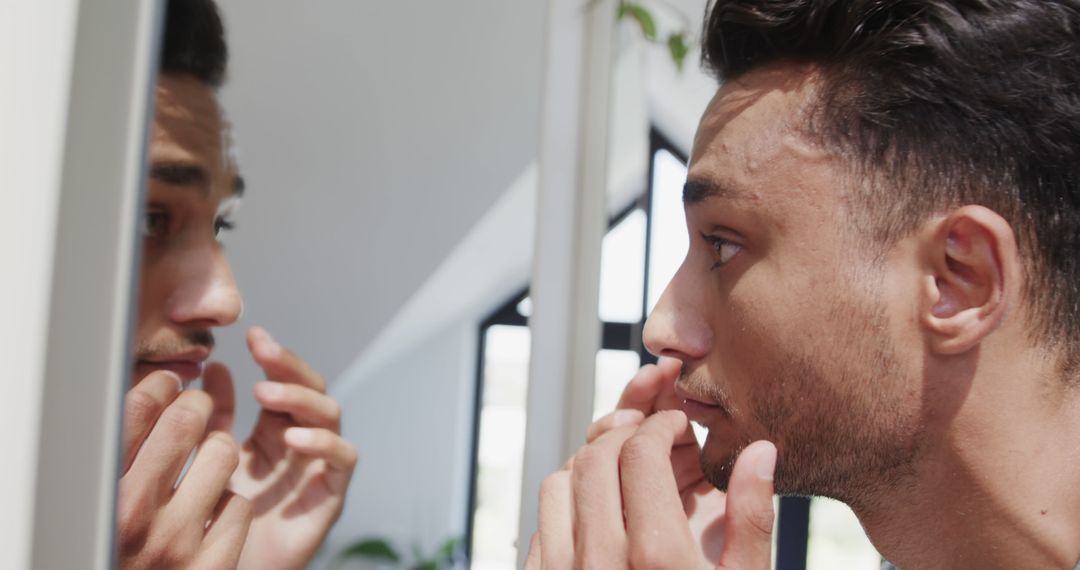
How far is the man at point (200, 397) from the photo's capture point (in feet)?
1.72

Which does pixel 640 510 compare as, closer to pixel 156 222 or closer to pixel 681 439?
pixel 681 439

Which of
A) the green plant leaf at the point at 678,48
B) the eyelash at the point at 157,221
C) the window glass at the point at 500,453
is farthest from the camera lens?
the green plant leaf at the point at 678,48

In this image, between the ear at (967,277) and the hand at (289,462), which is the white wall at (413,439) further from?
the ear at (967,277)

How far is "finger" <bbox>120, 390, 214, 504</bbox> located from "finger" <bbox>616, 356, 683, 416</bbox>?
39 cm

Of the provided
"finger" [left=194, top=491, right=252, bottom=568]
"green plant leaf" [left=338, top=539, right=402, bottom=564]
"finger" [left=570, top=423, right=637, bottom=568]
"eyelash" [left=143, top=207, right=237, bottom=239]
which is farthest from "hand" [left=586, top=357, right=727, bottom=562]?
"eyelash" [left=143, top=207, right=237, bottom=239]

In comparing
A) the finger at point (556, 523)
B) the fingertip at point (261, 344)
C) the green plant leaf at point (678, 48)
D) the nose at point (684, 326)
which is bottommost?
the finger at point (556, 523)

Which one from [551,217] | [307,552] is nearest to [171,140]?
[307,552]

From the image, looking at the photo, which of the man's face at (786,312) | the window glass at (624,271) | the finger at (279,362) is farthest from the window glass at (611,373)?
the finger at (279,362)

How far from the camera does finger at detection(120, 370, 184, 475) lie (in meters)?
0.52

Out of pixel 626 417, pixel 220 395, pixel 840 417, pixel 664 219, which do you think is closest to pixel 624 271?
pixel 664 219

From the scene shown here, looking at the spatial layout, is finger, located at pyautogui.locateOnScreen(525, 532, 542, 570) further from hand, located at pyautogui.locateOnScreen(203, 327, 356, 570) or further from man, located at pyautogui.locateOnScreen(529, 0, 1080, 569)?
hand, located at pyautogui.locateOnScreen(203, 327, 356, 570)

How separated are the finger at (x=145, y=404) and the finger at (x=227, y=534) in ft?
0.39

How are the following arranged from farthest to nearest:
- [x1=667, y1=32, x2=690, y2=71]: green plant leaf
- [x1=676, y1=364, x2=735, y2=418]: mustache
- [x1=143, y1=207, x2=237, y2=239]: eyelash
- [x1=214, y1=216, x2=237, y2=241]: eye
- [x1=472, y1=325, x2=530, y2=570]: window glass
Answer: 1. [x1=667, y1=32, x2=690, y2=71]: green plant leaf
2. [x1=472, y1=325, x2=530, y2=570]: window glass
3. [x1=676, y1=364, x2=735, y2=418]: mustache
4. [x1=214, y1=216, x2=237, y2=241]: eye
5. [x1=143, y1=207, x2=237, y2=239]: eyelash

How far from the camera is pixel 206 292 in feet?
1.98
